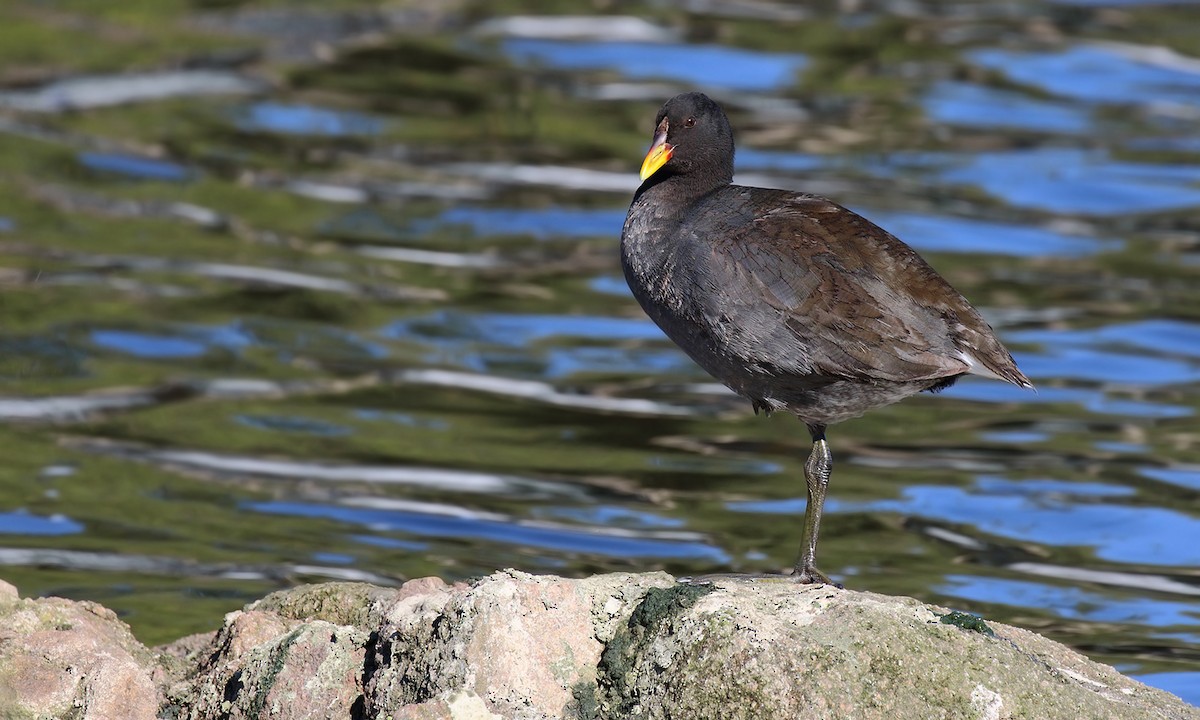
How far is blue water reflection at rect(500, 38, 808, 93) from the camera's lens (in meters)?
16.8

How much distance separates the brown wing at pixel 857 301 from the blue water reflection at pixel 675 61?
10812mm

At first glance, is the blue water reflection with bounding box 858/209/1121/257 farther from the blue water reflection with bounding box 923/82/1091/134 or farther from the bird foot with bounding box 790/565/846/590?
the bird foot with bounding box 790/565/846/590

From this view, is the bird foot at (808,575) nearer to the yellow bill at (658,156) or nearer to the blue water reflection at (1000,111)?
the yellow bill at (658,156)

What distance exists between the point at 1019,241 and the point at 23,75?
9.26m

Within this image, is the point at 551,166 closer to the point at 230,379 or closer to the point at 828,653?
the point at 230,379

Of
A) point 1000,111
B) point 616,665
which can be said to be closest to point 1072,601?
point 616,665

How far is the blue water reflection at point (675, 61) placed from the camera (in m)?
16.8

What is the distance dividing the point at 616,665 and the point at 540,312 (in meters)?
7.80

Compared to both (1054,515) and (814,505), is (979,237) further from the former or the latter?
(814,505)

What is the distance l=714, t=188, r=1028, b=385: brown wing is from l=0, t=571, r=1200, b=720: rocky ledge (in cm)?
89

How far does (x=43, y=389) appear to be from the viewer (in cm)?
1077

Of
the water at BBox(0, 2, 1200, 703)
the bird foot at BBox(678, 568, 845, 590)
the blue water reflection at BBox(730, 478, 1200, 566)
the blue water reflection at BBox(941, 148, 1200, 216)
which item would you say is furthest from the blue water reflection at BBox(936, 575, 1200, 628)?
the blue water reflection at BBox(941, 148, 1200, 216)

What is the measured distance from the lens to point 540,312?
12.5 m

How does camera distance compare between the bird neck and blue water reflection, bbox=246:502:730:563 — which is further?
blue water reflection, bbox=246:502:730:563
